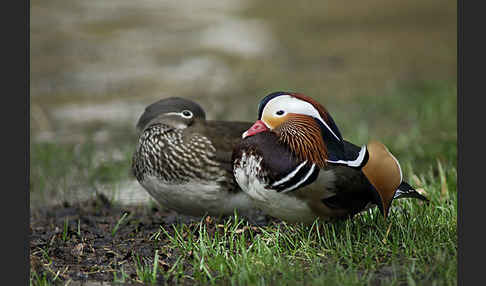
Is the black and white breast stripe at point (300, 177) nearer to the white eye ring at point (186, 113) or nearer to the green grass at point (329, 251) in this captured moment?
the green grass at point (329, 251)

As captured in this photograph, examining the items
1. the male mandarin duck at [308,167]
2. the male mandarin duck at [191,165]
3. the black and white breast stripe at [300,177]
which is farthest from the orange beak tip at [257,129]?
the male mandarin duck at [191,165]

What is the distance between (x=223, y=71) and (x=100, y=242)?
7054mm

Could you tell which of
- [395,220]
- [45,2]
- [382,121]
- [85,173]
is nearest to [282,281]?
[395,220]

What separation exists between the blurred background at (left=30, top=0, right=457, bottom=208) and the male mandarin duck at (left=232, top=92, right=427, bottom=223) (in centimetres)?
196

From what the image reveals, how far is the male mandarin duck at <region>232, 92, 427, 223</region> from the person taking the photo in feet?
13.6

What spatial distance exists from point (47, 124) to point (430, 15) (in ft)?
29.6

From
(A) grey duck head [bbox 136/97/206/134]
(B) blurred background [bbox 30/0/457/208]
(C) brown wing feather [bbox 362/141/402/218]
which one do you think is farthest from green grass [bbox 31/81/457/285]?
(B) blurred background [bbox 30/0/457/208]

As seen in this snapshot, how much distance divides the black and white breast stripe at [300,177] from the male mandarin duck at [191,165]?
939 mm

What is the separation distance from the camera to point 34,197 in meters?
6.87

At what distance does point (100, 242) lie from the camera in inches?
200

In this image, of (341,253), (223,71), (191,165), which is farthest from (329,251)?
(223,71)

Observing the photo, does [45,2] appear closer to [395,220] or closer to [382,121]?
[382,121]

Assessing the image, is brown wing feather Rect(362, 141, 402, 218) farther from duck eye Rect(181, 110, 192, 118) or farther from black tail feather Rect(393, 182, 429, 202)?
duck eye Rect(181, 110, 192, 118)

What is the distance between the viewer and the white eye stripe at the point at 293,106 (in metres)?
4.30
